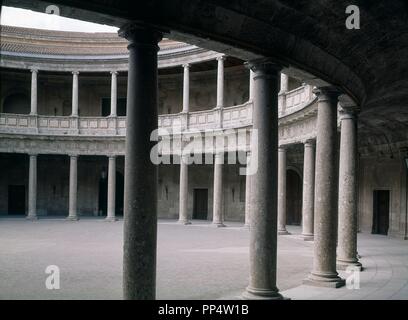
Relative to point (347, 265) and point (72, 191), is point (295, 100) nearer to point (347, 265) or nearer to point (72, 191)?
point (347, 265)

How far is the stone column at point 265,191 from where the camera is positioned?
8.52m

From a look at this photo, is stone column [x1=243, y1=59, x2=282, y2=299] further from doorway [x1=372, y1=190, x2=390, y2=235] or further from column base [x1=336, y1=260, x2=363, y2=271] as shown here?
doorway [x1=372, y1=190, x2=390, y2=235]

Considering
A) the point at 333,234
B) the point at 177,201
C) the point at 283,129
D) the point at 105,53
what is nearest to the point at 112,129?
the point at 105,53

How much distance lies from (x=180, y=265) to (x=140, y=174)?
8.47m

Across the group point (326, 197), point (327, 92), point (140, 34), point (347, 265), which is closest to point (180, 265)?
point (347, 265)

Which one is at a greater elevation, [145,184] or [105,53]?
[105,53]

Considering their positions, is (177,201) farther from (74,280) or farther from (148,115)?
(148,115)

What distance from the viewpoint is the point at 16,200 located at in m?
36.7

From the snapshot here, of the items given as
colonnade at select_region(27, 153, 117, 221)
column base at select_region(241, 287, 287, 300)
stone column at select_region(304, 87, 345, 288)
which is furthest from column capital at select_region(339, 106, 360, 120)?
colonnade at select_region(27, 153, 117, 221)

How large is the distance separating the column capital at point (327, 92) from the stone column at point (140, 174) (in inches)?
203

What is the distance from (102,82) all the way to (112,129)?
612 cm

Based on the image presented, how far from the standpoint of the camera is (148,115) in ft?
21.8
